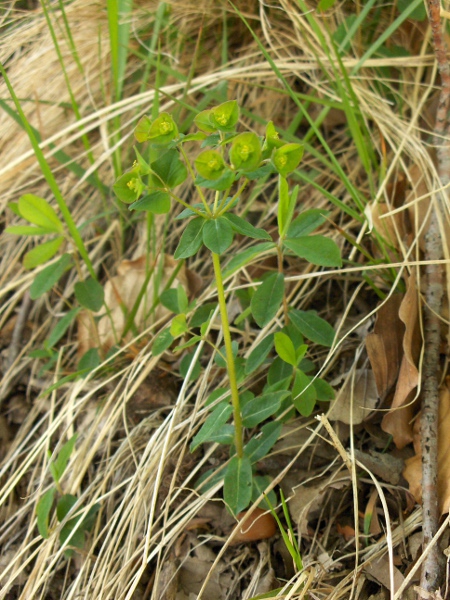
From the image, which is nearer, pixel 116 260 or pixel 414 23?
pixel 414 23

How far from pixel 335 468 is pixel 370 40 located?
1180 mm

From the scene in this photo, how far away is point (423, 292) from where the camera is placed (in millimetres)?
1317

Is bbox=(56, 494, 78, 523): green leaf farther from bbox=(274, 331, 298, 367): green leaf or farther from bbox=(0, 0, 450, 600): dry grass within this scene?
bbox=(274, 331, 298, 367): green leaf

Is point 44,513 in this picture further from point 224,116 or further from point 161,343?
point 224,116

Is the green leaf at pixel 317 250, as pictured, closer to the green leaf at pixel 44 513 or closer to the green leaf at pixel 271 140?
the green leaf at pixel 271 140

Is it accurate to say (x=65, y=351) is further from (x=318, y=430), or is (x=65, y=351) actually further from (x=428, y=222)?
(x=428, y=222)

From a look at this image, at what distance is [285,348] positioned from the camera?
1.12 metres

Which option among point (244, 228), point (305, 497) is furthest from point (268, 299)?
point (305, 497)

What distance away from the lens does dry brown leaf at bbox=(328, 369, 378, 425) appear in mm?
1238

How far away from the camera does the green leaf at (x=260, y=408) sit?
3.60 feet

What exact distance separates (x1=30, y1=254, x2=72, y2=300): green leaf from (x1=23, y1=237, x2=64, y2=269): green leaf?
0.03 metres

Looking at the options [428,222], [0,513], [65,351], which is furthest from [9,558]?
[428,222]

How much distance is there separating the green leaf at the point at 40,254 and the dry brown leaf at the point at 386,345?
2.50 feet

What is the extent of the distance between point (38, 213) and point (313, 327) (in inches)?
27.9
